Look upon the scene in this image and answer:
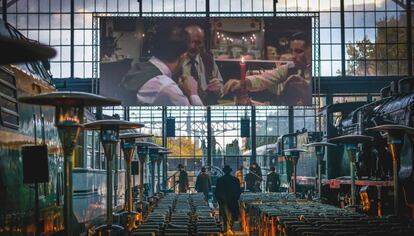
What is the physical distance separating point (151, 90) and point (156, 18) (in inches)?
132

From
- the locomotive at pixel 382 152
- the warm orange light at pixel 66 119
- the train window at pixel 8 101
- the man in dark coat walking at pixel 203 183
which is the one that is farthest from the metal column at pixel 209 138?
the warm orange light at pixel 66 119

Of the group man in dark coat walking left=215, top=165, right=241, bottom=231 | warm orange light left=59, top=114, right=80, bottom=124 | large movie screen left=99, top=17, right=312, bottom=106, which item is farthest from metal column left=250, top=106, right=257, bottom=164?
warm orange light left=59, top=114, right=80, bottom=124

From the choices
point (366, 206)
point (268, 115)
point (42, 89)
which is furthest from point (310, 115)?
point (42, 89)

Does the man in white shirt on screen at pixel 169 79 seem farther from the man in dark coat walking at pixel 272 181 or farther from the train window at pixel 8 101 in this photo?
the train window at pixel 8 101

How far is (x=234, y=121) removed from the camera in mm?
42406

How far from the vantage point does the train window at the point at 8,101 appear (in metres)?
8.45

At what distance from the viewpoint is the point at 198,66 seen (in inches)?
1324

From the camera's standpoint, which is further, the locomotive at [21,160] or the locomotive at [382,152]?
the locomotive at [382,152]

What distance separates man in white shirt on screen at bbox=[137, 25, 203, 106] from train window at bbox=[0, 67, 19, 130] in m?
23.9

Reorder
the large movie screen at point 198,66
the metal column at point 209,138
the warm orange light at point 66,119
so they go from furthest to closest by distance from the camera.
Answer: the metal column at point 209,138 → the large movie screen at point 198,66 → the warm orange light at point 66,119

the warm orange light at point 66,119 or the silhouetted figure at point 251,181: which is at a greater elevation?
the warm orange light at point 66,119

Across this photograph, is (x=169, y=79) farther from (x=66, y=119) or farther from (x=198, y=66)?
(x=66, y=119)

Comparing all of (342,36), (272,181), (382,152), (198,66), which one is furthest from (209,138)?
(382,152)

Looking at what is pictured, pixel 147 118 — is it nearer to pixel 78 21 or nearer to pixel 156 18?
pixel 78 21
